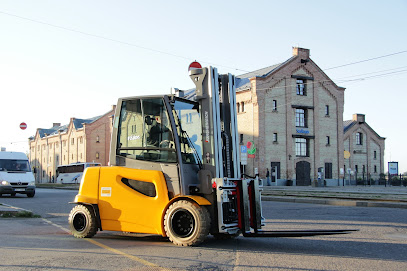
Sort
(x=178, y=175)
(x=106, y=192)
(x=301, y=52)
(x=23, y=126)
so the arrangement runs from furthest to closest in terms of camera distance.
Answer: (x=301, y=52)
(x=23, y=126)
(x=106, y=192)
(x=178, y=175)

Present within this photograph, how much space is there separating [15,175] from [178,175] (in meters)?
19.4

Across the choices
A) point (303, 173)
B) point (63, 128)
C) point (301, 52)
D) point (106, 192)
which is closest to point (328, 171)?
point (303, 173)

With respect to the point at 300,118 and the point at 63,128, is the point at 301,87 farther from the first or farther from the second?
the point at 63,128

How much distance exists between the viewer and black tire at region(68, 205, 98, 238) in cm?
834

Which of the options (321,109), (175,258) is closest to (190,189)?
(175,258)

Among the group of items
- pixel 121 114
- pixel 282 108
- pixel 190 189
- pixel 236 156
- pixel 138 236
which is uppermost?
pixel 282 108

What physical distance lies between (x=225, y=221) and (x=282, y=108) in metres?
41.2

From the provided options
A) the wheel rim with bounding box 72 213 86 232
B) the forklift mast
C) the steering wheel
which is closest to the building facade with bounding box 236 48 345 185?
the wheel rim with bounding box 72 213 86 232

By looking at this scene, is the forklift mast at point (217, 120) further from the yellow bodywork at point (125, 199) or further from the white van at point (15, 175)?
the white van at point (15, 175)

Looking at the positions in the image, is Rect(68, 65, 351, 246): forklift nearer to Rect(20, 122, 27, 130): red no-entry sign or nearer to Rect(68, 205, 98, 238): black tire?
Rect(68, 205, 98, 238): black tire

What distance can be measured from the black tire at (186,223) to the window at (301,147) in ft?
139

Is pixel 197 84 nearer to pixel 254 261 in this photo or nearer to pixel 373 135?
pixel 254 261

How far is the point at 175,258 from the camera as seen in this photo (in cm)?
652

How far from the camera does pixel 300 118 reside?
49.3 m
